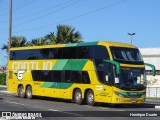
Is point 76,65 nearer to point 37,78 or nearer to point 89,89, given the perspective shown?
point 89,89

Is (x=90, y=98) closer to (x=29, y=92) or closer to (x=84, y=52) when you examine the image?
(x=84, y=52)

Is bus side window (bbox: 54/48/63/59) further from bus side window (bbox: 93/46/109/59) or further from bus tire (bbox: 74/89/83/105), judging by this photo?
bus side window (bbox: 93/46/109/59)

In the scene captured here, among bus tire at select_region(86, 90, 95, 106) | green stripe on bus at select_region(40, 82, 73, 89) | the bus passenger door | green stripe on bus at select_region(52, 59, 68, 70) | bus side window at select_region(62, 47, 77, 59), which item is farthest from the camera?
green stripe on bus at select_region(52, 59, 68, 70)

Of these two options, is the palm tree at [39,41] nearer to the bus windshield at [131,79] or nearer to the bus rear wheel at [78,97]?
the bus rear wheel at [78,97]

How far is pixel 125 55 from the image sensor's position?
81.5ft

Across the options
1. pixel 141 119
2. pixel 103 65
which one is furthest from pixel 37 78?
pixel 141 119

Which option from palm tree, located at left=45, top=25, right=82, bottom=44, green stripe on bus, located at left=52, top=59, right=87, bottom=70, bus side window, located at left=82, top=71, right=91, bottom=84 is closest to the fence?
palm tree, located at left=45, top=25, right=82, bottom=44

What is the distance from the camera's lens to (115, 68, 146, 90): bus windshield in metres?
23.9

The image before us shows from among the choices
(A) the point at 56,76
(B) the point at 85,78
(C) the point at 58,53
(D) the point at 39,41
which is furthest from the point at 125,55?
(D) the point at 39,41

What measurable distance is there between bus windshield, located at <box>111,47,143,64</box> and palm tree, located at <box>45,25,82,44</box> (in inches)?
959

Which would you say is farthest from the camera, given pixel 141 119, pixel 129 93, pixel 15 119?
pixel 129 93

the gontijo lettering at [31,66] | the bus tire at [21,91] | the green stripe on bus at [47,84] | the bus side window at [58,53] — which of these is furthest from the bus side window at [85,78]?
the bus tire at [21,91]

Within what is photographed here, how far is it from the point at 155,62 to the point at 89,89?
52906mm

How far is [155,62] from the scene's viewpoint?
77125 mm
